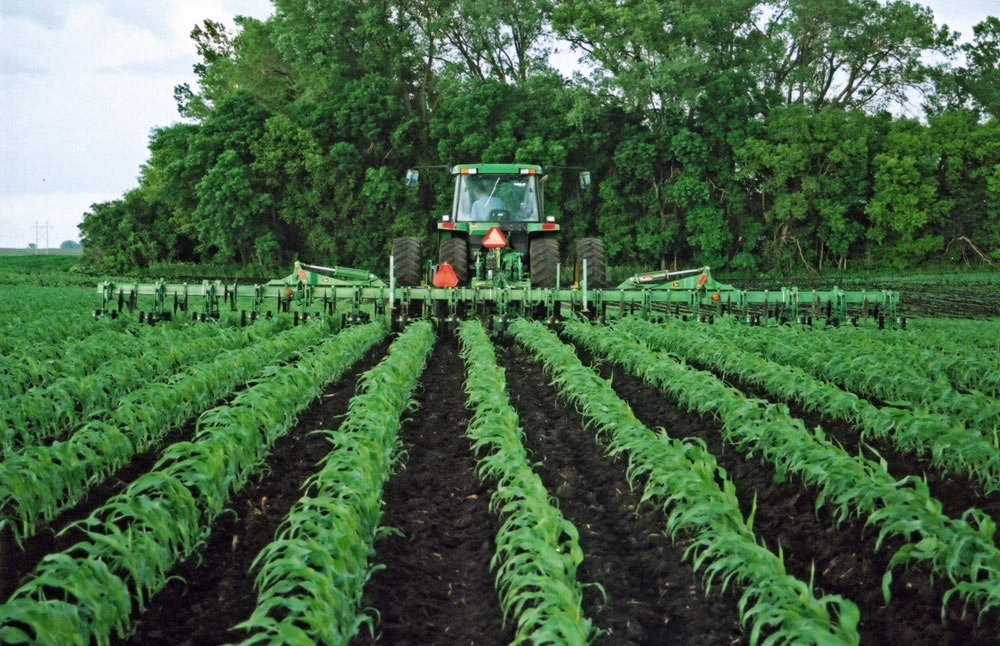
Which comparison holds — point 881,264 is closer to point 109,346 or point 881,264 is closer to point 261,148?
point 261,148

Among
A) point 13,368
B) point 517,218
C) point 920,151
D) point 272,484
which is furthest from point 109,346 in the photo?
point 920,151

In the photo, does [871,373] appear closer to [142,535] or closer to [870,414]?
[870,414]

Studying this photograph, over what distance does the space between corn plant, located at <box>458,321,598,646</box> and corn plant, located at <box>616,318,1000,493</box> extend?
94.5 inches

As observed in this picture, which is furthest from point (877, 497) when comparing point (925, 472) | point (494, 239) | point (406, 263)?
point (406, 263)

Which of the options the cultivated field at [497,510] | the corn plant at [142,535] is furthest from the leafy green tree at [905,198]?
the corn plant at [142,535]

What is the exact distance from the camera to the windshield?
500 inches

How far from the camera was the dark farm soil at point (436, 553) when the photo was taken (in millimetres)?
3113

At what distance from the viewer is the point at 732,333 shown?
9734mm

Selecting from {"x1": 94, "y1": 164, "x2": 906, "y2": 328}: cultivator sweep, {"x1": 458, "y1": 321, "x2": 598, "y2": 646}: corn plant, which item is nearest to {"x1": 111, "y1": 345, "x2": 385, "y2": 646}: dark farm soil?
{"x1": 458, "y1": 321, "x2": 598, "y2": 646}: corn plant

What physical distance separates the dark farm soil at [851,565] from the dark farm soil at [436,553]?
142cm

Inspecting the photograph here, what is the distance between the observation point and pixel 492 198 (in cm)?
1274

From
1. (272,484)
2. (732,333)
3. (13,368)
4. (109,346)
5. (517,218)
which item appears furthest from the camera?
(517,218)

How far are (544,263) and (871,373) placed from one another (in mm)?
6137

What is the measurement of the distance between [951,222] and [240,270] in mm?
26765
